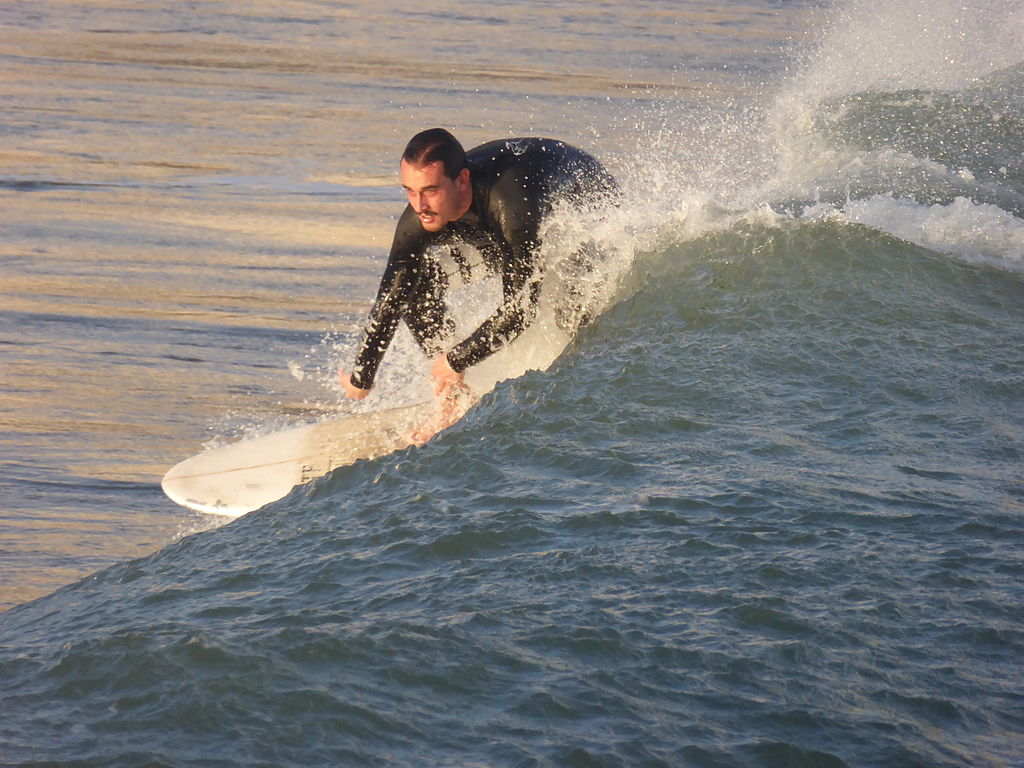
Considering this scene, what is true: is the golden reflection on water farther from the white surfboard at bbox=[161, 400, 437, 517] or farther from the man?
the man

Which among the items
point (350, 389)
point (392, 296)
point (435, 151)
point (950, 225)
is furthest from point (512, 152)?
point (950, 225)

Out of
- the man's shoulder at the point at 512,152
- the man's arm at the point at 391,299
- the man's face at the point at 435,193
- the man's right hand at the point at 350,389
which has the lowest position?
the man's right hand at the point at 350,389

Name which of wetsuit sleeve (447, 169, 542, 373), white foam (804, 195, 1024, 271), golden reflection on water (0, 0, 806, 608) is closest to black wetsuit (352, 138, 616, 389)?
wetsuit sleeve (447, 169, 542, 373)

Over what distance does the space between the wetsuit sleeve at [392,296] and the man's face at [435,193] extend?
16 cm

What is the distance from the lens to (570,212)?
549 centimetres

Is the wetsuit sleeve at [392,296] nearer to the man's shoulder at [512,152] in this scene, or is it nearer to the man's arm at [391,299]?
the man's arm at [391,299]

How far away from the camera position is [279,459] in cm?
546

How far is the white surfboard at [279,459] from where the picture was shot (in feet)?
17.0

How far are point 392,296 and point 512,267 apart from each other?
576 mm

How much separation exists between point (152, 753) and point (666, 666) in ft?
3.77

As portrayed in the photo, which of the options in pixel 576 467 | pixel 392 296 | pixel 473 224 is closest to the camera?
pixel 576 467

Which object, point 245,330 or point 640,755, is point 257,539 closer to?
point 640,755

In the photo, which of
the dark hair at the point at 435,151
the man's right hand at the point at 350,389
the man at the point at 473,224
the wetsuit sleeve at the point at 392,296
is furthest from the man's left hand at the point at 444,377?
the dark hair at the point at 435,151

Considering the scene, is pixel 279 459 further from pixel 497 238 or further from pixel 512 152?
pixel 512 152
